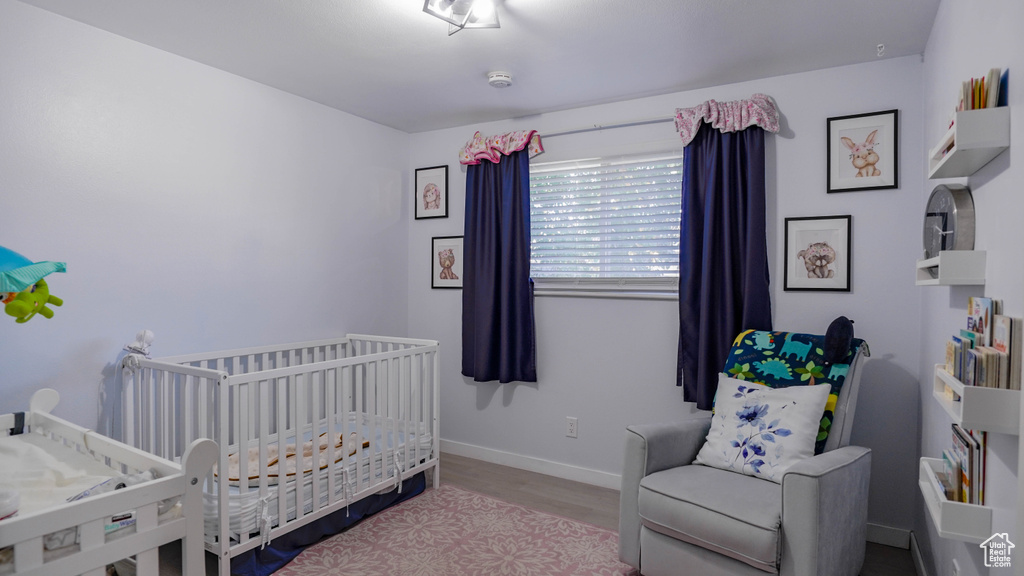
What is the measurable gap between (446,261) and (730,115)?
6.61 ft

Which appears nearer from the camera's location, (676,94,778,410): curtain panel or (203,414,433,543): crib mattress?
(203,414,433,543): crib mattress

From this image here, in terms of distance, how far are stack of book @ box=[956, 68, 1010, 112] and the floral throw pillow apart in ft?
4.08

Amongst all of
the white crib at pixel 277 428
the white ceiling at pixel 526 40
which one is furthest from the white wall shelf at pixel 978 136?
the white crib at pixel 277 428

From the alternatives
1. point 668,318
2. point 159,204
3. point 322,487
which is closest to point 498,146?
point 668,318

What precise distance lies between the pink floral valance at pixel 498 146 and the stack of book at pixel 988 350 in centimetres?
244

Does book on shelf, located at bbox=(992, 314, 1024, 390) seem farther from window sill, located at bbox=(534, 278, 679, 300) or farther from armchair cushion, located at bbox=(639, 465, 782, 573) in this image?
window sill, located at bbox=(534, 278, 679, 300)

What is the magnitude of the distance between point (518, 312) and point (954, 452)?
2.28 meters

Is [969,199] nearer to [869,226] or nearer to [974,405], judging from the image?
[974,405]

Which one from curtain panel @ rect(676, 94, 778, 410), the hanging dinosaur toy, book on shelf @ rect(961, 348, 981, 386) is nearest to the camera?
book on shelf @ rect(961, 348, 981, 386)

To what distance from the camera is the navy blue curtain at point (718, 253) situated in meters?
2.69

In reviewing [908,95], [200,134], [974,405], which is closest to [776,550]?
[974,405]

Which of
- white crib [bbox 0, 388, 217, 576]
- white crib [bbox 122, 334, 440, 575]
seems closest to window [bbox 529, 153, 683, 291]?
white crib [bbox 122, 334, 440, 575]

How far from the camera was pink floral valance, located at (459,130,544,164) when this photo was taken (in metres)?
3.37

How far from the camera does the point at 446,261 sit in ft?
12.5
